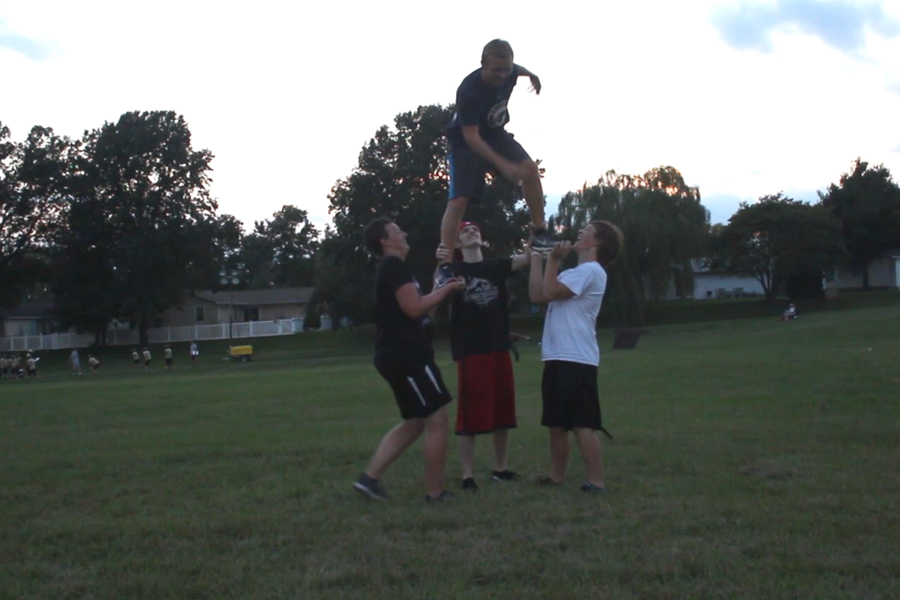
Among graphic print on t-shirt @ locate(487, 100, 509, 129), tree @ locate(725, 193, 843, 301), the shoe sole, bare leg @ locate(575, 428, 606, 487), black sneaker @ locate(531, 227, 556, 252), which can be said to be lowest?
the shoe sole

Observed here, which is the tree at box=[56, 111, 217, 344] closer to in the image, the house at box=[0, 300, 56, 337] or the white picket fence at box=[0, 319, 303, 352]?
the white picket fence at box=[0, 319, 303, 352]

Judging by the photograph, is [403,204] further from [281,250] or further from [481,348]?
[281,250]

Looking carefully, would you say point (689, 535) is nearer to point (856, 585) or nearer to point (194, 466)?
point (856, 585)

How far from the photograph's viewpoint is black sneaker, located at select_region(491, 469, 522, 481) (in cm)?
686

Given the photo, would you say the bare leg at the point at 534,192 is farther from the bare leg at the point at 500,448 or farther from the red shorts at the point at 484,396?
the bare leg at the point at 500,448

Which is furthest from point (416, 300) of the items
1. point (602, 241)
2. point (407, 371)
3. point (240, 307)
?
point (240, 307)

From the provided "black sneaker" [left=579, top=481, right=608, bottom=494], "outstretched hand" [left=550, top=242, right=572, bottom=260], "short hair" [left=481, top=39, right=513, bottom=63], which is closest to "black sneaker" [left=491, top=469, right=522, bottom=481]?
"black sneaker" [left=579, top=481, right=608, bottom=494]

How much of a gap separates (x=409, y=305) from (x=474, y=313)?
966mm

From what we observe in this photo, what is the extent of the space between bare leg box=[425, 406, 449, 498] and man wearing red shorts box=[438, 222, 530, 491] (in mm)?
533

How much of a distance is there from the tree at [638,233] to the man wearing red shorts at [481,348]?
144ft

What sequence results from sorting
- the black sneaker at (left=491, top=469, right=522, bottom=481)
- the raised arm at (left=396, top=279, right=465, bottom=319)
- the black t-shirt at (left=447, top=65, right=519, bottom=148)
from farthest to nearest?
the black sneaker at (left=491, top=469, right=522, bottom=481) < the black t-shirt at (left=447, top=65, right=519, bottom=148) < the raised arm at (left=396, top=279, right=465, bottom=319)

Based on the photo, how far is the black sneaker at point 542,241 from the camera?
652 centimetres

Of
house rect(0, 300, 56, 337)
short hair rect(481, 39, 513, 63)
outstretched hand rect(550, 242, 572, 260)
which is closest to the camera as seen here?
short hair rect(481, 39, 513, 63)

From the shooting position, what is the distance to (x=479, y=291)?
6809 millimetres
